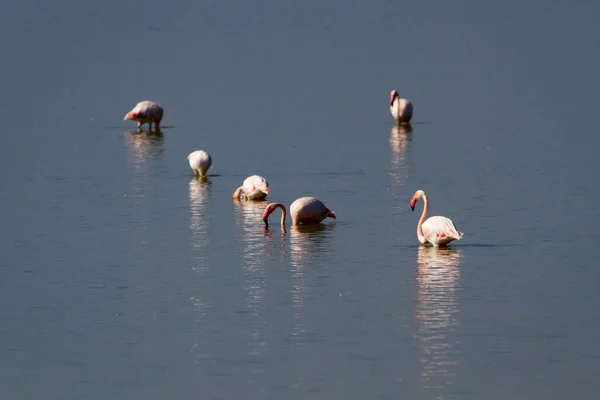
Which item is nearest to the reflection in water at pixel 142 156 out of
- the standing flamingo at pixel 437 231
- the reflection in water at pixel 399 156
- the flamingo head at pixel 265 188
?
the flamingo head at pixel 265 188

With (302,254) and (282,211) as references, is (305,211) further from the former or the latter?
(302,254)

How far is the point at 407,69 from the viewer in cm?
6203

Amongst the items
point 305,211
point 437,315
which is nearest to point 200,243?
point 305,211

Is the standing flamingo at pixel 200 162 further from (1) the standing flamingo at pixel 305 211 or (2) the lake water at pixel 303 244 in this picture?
(1) the standing flamingo at pixel 305 211

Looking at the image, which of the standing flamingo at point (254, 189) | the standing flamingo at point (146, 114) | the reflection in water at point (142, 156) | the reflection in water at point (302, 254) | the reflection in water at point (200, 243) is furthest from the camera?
the standing flamingo at point (146, 114)

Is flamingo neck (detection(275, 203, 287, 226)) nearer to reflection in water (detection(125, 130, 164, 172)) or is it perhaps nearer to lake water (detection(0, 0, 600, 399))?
lake water (detection(0, 0, 600, 399))

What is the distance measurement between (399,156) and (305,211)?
9.69 metres

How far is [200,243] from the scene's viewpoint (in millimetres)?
24531

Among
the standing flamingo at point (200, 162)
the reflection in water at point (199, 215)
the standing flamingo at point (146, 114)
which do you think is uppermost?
the standing flamingo at point (146, 114)

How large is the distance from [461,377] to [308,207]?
31.3ft

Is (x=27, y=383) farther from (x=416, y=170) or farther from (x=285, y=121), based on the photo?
(x=285, y=121)

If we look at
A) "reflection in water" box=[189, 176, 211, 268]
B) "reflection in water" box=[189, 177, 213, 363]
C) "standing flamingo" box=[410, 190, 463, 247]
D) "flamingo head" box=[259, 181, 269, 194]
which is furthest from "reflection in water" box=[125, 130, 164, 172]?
"standing flamingo" box=[410, 190, 463, 247]

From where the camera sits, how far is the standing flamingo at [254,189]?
2873 cm

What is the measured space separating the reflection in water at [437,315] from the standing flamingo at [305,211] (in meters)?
2.76
